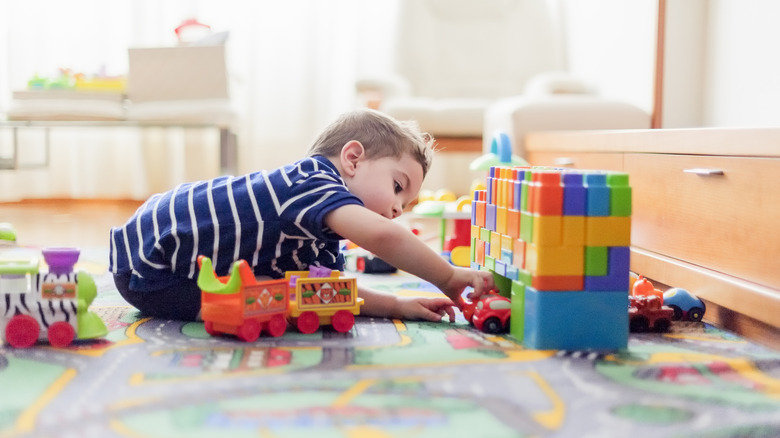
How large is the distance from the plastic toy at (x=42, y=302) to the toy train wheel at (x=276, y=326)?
0.23 metres

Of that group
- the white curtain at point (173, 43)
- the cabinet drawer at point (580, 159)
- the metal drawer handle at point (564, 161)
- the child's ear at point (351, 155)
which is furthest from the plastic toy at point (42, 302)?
the white curtain at point (173, 43)

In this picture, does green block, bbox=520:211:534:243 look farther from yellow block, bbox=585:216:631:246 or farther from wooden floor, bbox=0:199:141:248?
wooden floor, bbox=0:199:141:248

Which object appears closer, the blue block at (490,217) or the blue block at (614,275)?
the blue block at (614,275)

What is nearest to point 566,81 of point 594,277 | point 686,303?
point 686,303

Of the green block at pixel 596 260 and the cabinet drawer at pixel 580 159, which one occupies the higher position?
the cabinet drawer at pixel 580 159

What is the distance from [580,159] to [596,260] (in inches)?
34.7

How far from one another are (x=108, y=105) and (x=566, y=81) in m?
1.61

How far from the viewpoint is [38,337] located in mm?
940

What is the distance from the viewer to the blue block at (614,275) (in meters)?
0.93

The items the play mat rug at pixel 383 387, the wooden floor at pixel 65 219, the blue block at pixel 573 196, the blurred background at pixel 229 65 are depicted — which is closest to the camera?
the play mat rug at pixel 383 387

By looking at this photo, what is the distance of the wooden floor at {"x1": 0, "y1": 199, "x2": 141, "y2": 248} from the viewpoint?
2.05 meters

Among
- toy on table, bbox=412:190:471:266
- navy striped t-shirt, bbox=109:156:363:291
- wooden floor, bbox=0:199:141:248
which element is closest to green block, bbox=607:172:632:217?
navy striped t-shirt, bbox=109:156:363:291

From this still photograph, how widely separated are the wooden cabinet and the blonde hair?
42 cm

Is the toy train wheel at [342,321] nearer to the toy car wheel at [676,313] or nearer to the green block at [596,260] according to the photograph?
the green block at [596,260]
